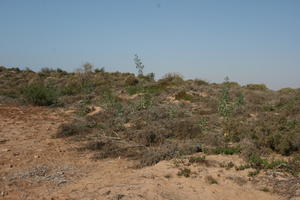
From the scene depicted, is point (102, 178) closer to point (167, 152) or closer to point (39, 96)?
point (167, 152)

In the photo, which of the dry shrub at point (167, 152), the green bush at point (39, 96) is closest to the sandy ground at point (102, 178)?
Result: the dry shrub at point (167, 152)

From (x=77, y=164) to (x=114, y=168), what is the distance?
2.62ft

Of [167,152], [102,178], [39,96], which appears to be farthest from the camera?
[39,96]

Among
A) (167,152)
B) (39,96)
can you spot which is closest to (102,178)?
(167,152)

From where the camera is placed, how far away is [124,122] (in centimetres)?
898

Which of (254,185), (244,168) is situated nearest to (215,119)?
(244,168)

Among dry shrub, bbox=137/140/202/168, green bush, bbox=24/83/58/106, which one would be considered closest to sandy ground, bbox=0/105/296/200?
dry shrub, bbox=137/140/202/168

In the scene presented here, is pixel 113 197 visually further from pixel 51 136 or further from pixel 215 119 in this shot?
pixel 215 119

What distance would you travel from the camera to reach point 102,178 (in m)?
4.84

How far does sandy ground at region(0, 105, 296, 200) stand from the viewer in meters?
4.18

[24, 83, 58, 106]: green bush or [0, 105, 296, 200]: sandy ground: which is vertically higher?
[24, 83, 58, 106]: green bush

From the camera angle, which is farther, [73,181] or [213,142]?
[213,142]

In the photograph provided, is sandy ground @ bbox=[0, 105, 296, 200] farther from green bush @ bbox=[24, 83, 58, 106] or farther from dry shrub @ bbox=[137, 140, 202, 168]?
green bush @ bbox=[24, 83, 58, 106]

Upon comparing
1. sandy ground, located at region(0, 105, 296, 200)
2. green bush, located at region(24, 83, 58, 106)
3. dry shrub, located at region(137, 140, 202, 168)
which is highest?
green bush, located at region(24, 83, 58, 106)
